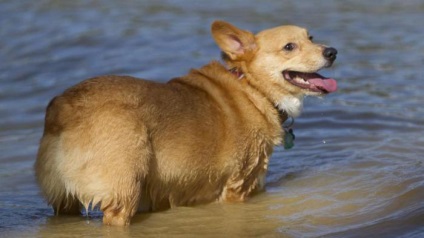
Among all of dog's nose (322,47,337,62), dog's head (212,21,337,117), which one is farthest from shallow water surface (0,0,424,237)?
dog's nose (322,47,337,62)

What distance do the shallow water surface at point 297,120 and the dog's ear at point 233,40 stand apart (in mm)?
1123

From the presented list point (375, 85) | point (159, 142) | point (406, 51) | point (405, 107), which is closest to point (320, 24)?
point (406, 51)

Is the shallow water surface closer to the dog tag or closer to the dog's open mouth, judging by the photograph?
the dog tag

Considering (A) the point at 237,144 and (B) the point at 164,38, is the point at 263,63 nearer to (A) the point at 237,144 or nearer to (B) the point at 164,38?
(A) the point at 237,144

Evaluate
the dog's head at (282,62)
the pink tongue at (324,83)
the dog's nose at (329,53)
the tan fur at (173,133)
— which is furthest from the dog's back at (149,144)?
the dog's nose at (329,53)

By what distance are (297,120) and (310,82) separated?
93.0 inches

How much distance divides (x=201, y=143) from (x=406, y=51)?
585cm

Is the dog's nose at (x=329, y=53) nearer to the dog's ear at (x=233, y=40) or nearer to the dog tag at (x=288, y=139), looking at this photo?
the dog's ear at (x=233, y=40)

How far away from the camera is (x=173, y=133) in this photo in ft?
21.1

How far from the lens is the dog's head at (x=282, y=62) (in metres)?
7.13

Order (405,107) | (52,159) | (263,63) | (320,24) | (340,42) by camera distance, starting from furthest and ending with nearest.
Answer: (320,24)
(340,42)
(405,107)
(263,63)
(52,159)

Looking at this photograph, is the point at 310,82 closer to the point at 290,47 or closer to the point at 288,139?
the point at 290,47

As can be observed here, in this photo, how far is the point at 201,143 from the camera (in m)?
6.59

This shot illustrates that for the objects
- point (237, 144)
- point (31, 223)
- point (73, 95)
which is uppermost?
point (73, 95)
